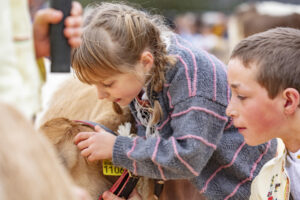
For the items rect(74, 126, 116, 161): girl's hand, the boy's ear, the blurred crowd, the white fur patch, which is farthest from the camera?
the blurred crowd

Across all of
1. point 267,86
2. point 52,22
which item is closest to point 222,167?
point 267,86

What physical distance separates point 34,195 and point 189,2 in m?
17.5

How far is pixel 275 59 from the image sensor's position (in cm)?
219

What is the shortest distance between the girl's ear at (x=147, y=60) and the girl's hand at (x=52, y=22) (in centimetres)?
31

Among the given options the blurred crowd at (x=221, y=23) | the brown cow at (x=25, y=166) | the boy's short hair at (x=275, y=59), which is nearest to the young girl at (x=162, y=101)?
the boy's short hair at (x=275, y=59)

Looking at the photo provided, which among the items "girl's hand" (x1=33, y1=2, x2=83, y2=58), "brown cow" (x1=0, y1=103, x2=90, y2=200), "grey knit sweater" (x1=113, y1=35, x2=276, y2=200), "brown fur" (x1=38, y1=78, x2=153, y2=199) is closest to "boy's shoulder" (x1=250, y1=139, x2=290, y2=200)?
"grey knit sweater" (x1=113, y1=35, x2=276, y2=200)

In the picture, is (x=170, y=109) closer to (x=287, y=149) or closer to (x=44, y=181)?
(x=287, y=149)

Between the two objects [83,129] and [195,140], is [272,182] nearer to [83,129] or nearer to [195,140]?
[195,140]

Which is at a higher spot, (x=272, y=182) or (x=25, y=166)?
(x=25, y=166)

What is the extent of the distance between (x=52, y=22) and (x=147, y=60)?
464 millimetres

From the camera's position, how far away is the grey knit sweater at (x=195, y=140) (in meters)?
2.23

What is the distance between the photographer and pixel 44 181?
1078 millimetres

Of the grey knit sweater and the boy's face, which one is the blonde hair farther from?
the boy's face

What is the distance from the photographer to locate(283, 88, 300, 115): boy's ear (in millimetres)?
2154
